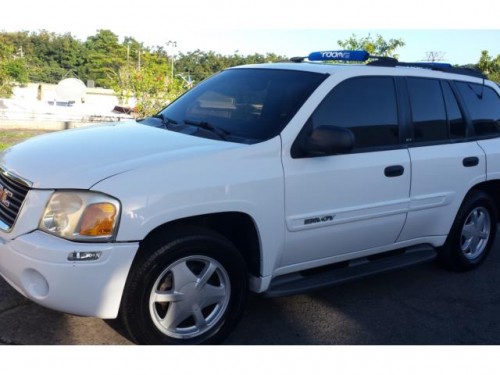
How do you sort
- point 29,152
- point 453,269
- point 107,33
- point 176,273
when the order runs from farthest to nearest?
point 107,33 → point 453,269 → point 29,152 → point 176,273

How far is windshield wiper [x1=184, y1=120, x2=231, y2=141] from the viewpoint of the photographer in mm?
3541

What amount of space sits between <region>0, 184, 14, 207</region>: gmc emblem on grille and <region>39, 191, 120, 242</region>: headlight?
0.47m

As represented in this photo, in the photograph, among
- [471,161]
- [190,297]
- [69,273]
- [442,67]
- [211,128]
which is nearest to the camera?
[69,273]

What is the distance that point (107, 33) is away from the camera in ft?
236

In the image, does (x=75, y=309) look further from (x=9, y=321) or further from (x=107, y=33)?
(x=107, y=33)

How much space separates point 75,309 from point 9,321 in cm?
93

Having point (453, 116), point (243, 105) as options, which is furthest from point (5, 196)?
point (453, 116)

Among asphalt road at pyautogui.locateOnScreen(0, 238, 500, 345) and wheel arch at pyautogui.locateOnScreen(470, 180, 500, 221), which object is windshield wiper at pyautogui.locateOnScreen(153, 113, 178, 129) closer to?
asphalt road at pyautogui.locateOnScreen(0, 238, 500, 345)

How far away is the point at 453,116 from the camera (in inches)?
183

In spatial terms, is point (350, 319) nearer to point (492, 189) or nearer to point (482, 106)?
point (492, 189)

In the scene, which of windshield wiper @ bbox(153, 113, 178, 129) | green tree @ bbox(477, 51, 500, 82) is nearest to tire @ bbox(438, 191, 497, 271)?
windshield wiper @ bbox(153, 113, 178, 129)

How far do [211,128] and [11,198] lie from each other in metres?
1.36

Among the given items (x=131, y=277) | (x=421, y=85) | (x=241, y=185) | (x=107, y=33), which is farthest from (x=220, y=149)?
(x=107, y=33)

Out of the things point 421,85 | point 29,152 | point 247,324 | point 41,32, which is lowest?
point 247,324
